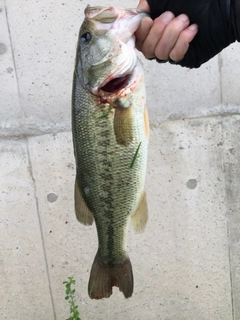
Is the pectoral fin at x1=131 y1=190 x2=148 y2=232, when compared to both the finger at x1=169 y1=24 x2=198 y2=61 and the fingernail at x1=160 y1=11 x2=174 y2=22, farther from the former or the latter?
the fingernail at x1=160 y1=11 x2=174 y2=22

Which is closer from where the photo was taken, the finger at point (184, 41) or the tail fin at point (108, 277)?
the finger at point (184, 41)

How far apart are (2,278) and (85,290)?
0.50m

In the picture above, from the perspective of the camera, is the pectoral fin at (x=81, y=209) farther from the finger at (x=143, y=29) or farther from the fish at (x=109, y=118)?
the finger at (x=143, y=29)

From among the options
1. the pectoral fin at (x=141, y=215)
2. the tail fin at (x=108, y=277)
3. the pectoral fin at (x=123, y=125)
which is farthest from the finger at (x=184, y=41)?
the tail fin at (x=108, y=277)

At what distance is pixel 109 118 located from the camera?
1.57m

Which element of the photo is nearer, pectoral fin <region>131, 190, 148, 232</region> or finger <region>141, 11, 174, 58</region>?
finger <region>141, 11, 174, 58</region>

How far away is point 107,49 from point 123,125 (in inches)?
10.0

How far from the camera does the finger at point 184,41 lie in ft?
5.06

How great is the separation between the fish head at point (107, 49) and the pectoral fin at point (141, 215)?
433 mm

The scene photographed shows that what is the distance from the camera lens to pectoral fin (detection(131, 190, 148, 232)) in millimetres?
1735

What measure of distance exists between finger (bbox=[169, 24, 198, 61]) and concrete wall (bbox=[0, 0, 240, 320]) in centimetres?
111

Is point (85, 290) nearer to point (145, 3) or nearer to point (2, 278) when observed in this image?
point (2, 278)

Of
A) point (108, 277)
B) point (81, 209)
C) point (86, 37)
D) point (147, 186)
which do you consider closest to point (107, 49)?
point (86, 37)

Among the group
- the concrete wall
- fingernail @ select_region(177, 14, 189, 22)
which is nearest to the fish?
fingernail @ select_region(177, 14, 189, 22)
